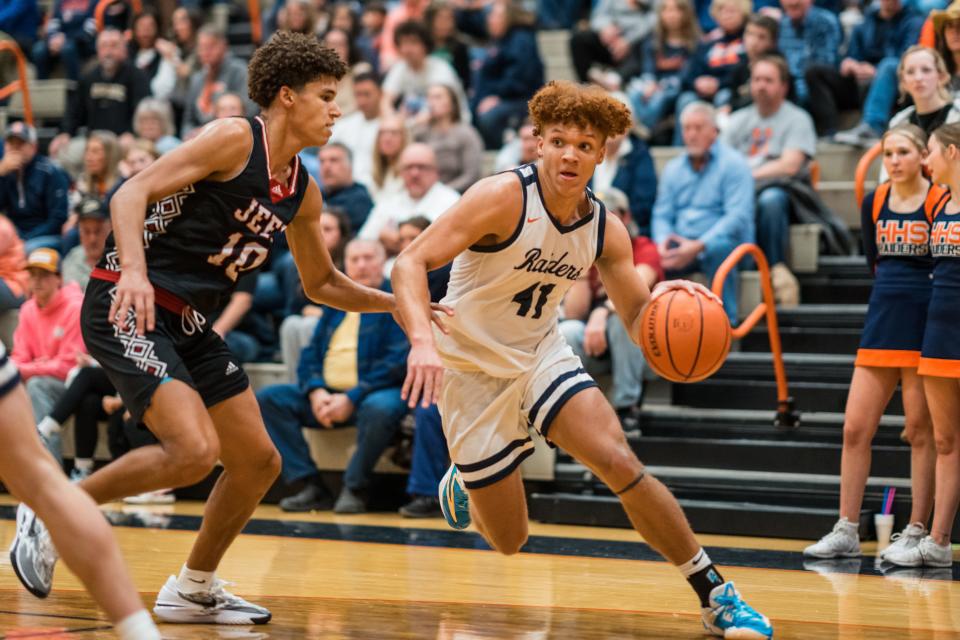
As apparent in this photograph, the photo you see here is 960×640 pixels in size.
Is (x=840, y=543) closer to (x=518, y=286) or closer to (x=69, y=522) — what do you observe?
(x=518, y=286)

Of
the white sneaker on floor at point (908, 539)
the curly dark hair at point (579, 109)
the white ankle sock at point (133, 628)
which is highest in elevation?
the curly dark hair at point (579, 109)

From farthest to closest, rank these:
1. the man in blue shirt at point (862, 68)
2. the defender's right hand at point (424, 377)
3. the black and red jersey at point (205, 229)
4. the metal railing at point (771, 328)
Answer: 1. the man in blue shirt at point (862, 68)
2. the metal railing at point (771, 328)
3. the black and red jersey at point (205, 229)
4. the defender's right hand at point (424, 377)

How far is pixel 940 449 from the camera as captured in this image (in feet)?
19.5

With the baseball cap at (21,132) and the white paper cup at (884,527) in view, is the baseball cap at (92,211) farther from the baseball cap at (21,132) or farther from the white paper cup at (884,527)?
the white paper cup at (884,527)

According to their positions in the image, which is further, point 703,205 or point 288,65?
point 703,205

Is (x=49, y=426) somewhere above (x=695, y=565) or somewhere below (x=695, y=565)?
below

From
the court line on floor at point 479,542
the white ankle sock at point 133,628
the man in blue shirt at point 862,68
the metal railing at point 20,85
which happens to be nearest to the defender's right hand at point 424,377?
the white ankle sock at point 133,628

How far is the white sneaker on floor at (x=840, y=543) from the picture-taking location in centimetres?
611

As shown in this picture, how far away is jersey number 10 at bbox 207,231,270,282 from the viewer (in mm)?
4422

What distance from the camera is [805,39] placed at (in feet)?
32.3

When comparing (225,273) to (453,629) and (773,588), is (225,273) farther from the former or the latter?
(773,588)

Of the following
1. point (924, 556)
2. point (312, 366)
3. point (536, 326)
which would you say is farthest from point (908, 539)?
point (312, 366)

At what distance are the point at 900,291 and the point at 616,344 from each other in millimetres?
2006

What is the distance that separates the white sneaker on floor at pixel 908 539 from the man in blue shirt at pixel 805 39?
443 cm
